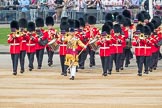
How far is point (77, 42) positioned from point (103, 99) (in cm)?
447

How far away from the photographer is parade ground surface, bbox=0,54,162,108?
21312 mm

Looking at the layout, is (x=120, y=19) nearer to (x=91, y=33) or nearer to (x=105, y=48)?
(x=91, y=33)

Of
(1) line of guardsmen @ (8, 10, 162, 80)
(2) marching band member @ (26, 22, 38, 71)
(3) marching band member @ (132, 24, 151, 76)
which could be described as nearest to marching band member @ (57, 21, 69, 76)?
(1) line of guardsmen @ (8, 10, 162, 80)

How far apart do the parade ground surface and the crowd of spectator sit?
15599 mm

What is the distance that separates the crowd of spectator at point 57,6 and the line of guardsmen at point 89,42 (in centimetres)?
1404

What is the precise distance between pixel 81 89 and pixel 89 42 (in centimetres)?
475

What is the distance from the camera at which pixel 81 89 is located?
944 inches

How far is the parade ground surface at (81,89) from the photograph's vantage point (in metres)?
21.3

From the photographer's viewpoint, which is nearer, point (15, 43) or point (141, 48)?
point (141, 48)

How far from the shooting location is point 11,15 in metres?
45.8

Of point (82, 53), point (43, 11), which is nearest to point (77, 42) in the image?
point (82, 53)


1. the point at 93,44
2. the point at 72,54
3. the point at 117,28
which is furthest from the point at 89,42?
the point at 72,54

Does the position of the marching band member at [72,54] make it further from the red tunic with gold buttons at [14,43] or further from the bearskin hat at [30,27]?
the bearskin hat at [30,27]

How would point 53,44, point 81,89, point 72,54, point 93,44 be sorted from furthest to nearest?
point 93,44
point 53,44
point 72,54
point 81,89
